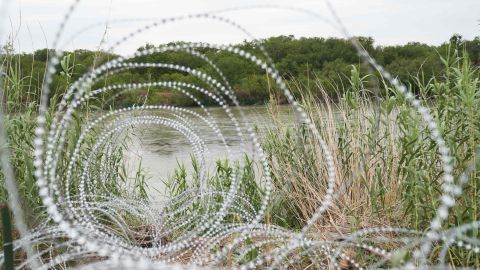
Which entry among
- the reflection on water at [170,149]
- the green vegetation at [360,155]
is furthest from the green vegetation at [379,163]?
the reflection on water at [170,149]

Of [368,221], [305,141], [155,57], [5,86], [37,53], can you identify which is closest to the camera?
[368,221]

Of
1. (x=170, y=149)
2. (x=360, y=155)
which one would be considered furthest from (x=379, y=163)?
(x=170, y=149)

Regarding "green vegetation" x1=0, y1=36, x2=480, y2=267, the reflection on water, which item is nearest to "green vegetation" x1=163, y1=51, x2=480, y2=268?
"green vegetation" x1=0, y1=36, x2=480, y2=267

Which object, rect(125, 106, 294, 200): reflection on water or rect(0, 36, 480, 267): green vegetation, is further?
rect(125, 106, 294, 200): reflection on water

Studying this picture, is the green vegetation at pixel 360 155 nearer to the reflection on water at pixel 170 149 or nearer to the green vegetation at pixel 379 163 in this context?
the green vegetation at pixel 379 163

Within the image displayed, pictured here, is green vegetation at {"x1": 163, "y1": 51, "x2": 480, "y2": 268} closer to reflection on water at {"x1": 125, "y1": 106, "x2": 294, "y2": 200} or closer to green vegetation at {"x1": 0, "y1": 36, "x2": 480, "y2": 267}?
green vegetation at {"x1": 0, "y1": 36, "x2": 480, "y2": 267}

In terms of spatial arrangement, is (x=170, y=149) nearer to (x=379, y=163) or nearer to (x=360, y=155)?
(x=360, y=155)

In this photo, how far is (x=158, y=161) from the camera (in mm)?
10945

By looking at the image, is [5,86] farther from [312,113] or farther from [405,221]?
[405,221]

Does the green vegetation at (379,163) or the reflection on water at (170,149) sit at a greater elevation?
the green vegetation at (379,163)

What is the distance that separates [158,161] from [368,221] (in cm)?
665

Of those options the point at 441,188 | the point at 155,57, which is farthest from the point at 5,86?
the point at 155,57

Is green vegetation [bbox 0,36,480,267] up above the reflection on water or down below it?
above

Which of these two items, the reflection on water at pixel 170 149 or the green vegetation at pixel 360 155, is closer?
the green vegetation at pixel 360 155
